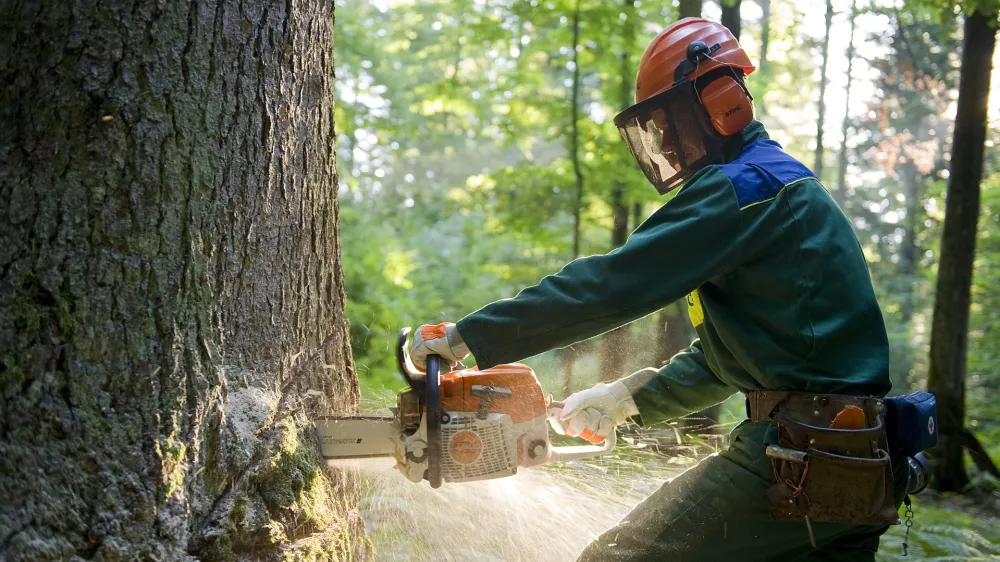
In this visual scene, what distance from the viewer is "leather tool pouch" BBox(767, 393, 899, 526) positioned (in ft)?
6.64

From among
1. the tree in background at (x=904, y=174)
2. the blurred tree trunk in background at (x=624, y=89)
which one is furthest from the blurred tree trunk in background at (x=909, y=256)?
the blurred tree trunk in background at (x=624, y=89)

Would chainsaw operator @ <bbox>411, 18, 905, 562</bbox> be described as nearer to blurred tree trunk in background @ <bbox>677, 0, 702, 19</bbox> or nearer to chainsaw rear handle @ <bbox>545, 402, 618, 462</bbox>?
A: chainsaw rear handle @ <bbox>545, 402, 618, 462</bbox>

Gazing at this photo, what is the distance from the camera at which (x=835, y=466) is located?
2029 millimetres

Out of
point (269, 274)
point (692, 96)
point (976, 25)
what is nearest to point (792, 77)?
point (976, 25)

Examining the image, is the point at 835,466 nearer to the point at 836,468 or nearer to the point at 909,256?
the point at 836,468

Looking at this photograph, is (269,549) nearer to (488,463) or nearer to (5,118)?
(488,463)

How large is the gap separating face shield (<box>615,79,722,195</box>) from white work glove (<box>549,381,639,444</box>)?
855 millimetres

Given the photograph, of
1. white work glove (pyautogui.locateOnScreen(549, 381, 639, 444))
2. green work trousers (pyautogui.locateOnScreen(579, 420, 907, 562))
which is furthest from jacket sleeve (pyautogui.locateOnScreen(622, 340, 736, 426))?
green work trousers (pyautogui.locateOnScreen(579, 420, 907, 562))

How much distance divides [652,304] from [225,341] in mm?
1263

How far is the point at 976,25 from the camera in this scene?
7125 mm

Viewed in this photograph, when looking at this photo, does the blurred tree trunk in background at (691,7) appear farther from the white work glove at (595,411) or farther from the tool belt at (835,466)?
the tool belt at (835,466)

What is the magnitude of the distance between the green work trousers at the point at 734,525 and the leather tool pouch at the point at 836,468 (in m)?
0.08

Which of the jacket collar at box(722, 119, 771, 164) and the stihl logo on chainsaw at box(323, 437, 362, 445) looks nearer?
the stihl logo on chainsaw at box(323, 437, 362, 445)

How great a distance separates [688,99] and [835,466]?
1.34 metres
